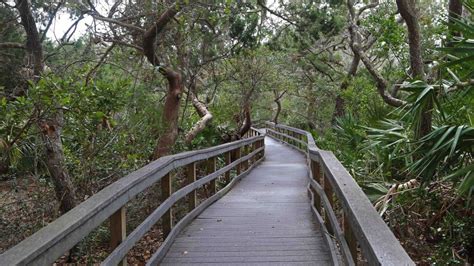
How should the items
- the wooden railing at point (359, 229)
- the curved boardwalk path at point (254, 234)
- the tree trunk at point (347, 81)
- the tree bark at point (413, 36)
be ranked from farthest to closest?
the tree trunk at point (347, 81) → the tree bark at point (413, 36) → the curved boardwalk path at point (254, 234) → the wooden railing at point (359, 229)

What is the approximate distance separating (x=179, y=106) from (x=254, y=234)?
5.10 meters

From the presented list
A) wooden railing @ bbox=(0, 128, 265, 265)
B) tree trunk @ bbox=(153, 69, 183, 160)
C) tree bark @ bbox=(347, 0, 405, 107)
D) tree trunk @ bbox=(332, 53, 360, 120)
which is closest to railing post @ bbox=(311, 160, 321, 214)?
wooden railing @ bbox=(0, 128, 265, 265)

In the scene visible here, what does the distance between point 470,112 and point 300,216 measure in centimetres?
233

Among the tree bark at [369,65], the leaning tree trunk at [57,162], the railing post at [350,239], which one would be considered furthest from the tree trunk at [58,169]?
the tree bark at [369,65]

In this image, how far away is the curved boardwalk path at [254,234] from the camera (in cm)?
408

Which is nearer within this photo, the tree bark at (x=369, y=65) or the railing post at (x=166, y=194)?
the railing post at (x=166, y=194)

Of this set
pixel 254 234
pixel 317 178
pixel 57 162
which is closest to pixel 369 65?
pixel 317 178

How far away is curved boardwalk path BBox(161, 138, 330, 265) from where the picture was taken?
4.08 m

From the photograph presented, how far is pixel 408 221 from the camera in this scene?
20.3 feet

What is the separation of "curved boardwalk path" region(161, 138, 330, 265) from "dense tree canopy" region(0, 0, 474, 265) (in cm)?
122

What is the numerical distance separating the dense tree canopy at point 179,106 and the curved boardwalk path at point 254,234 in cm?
122

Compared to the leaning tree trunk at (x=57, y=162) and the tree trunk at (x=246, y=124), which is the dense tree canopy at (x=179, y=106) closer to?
the leaning tree trunk at (x=57, y=162)

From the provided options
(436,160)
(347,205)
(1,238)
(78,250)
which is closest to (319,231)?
(436,160)

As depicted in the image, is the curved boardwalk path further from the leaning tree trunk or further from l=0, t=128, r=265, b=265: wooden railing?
the leaning tree trunk
